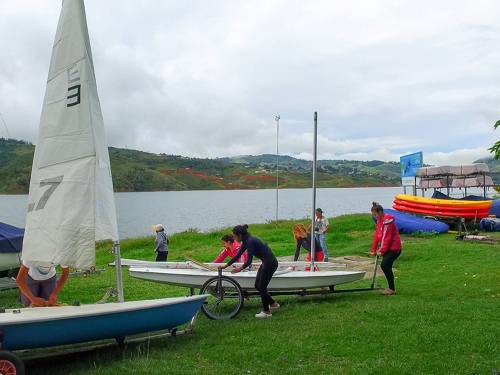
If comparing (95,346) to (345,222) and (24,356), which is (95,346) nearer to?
(24,356)

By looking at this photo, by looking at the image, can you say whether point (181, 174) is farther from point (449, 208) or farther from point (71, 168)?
point (71, 168)

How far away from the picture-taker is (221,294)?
9.28 m

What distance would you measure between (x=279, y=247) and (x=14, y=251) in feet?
36.2

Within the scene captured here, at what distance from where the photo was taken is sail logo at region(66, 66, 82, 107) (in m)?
7.25

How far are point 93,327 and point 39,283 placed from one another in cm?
175

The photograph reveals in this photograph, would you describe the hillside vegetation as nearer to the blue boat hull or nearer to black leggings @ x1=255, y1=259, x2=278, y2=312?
black leggings @ x1=255, y1=259, x2=278, y2=312

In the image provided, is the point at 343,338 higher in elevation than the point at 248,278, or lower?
lower

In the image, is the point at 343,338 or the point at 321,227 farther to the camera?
the point at 321,227

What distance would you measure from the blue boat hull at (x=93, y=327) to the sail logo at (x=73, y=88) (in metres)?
3.00

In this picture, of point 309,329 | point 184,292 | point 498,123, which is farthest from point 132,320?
point 498,123

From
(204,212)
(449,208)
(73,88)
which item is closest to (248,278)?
(73,88)

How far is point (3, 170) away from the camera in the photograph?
425 ft

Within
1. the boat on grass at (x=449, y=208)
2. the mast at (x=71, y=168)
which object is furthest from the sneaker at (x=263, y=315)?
the boat on grass at (x=449, y=208)

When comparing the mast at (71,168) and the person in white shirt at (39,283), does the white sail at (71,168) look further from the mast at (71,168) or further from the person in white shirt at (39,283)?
the person in white shirt at (39,283)
